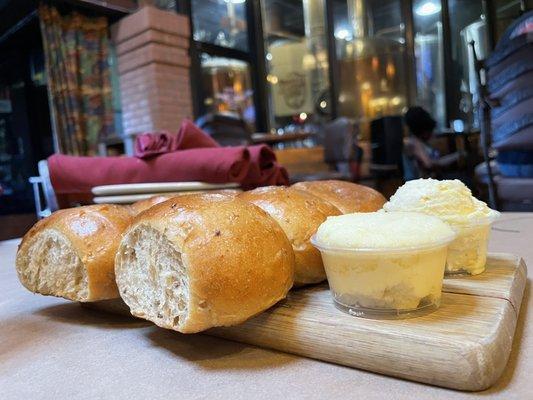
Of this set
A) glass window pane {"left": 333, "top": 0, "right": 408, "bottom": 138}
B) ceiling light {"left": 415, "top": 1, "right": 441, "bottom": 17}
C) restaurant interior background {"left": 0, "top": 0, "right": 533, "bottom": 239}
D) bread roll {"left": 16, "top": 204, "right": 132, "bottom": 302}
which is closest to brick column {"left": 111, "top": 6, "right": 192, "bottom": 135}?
restaurant interior background {"left": 0, "top": 0, "right": 533, "bottom": 239}

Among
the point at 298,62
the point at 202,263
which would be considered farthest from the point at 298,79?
the point at 202,263

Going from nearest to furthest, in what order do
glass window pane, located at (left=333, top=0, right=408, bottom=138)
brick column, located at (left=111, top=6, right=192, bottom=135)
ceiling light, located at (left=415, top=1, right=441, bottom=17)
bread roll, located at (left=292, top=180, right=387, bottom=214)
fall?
bread roll, located at (left=292, top=180, right=387, bottom=214)
brick column, located at (left=111, top=6, right=192, bottom=135)
glass window pane, located at (left=333, top=0, right=408, bottom=138)
ceiling light, located at (left=415, top=1, right=441, bottom=17)

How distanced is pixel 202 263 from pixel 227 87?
19.5 ft

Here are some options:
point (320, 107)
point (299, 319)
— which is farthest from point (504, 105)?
point (320, 107)

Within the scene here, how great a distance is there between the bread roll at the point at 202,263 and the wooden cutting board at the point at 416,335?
0.14 ft

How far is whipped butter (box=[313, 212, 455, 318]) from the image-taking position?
20.6 inches

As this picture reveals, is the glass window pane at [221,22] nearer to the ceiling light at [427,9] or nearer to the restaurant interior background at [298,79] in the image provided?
the restaurant interior background at [298,79]

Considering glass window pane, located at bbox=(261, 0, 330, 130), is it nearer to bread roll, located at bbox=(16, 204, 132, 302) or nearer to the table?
bread roll, located at bbox=(16, 204, 132, 302)

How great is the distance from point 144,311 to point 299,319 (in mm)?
198

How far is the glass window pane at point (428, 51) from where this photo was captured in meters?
7.76

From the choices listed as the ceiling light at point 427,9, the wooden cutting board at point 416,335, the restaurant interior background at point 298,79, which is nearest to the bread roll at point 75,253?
the wooden cutting board at point 416,335

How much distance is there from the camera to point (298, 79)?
7426 mm

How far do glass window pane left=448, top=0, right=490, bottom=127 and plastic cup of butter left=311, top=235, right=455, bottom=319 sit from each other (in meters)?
7.85

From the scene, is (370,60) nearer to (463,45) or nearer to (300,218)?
(463,45)
